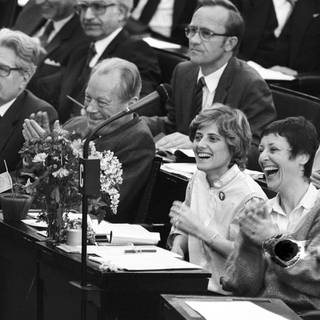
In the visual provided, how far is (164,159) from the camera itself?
20.7 feet

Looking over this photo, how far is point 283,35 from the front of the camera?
340 inches

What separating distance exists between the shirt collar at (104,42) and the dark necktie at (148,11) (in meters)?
1.94

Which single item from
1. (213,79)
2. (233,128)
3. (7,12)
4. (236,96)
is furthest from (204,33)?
(7,12)

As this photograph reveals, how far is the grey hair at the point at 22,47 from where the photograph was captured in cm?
664

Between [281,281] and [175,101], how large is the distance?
269 centimetres

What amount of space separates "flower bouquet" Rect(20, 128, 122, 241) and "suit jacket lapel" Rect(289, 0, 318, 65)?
3.73 metres

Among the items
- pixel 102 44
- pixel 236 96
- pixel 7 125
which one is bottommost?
pixel 7 125

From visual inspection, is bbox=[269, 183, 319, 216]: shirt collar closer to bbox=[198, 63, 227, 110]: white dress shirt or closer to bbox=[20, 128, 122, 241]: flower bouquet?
bbox=[20, 128, 122, 241]: flower bouquet

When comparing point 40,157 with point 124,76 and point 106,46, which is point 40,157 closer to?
point 124,76

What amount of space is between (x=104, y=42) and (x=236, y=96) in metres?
1.51

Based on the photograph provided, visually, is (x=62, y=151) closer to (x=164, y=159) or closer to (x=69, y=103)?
(x=164, y=159)

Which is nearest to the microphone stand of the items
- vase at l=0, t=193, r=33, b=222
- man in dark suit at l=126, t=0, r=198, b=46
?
vase at l=0, t=193, r=33, b=222

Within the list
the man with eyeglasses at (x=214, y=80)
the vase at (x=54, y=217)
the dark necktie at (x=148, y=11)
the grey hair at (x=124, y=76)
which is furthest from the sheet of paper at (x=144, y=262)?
the dark necktie at (x=148, y=11)

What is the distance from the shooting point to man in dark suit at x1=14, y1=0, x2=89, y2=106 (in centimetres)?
832
